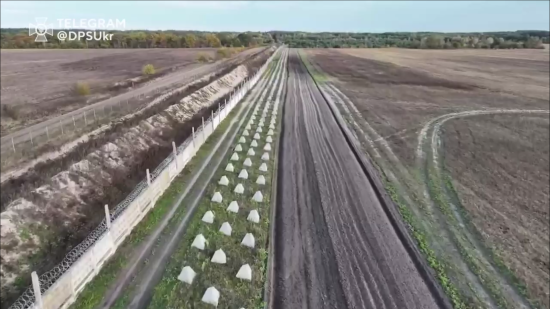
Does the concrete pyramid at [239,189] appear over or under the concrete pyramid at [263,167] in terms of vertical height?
under

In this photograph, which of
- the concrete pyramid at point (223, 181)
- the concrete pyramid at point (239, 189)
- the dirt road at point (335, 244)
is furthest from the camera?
the concrete pyramid at point (223, 181)

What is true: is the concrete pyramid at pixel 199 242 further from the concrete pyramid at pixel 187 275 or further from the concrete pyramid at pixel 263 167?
the concrete pyramid at pixel 263 167

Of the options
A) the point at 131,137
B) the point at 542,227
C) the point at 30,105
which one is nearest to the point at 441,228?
the point at 542,227

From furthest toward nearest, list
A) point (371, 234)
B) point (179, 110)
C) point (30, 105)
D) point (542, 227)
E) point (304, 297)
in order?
1. point (30, 105)
2. point (179, 110)
3. point (542, 227)
4. point (371, 234)
5. point (304, 297)

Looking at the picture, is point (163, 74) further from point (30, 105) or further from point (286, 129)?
point (286, 129)

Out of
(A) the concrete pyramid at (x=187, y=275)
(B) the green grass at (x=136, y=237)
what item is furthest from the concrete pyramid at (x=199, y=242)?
(B) the green grass at (x=136, y=237)

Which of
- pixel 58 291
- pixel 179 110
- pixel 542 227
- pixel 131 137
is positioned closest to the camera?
pixel 58 291
